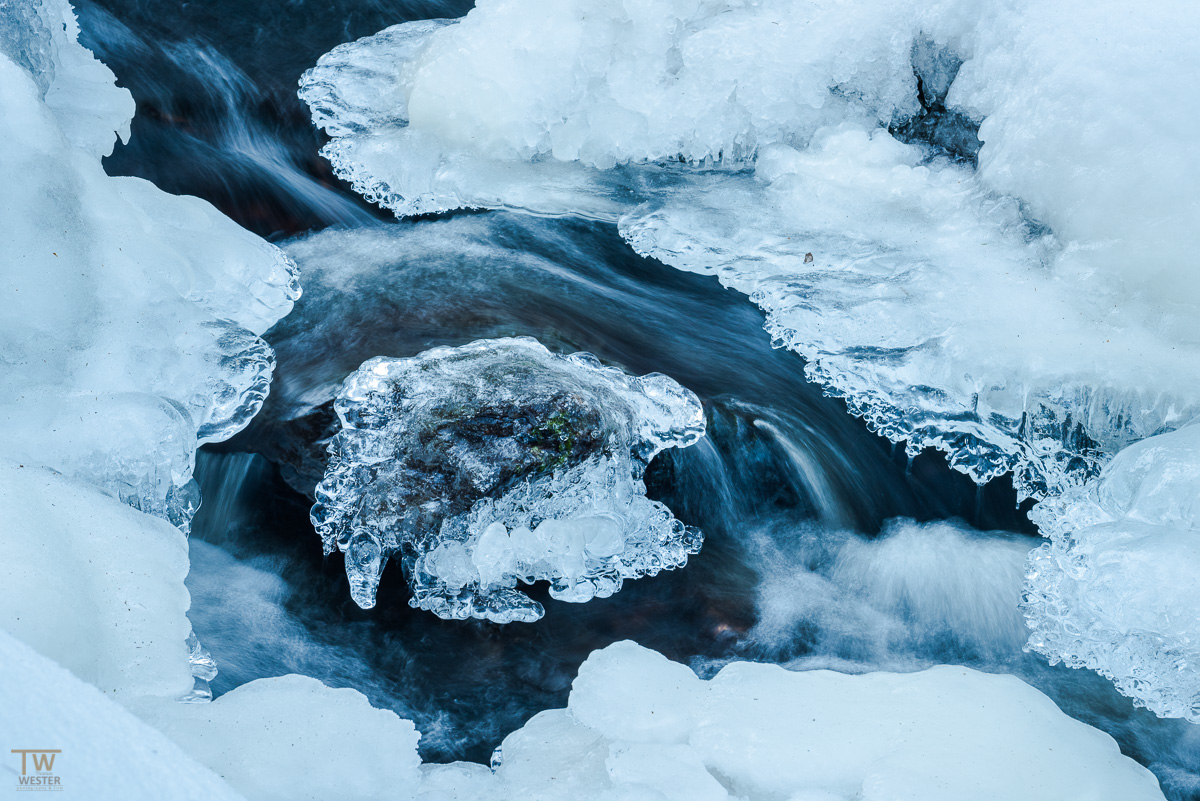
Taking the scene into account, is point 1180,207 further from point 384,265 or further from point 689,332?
point 384,265

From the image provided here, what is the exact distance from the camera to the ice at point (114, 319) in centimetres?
274

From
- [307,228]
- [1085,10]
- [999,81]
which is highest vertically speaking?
[1085,10]

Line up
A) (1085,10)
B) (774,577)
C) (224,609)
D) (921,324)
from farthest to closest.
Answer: (1085,10), (921,324), (774,577), (224,609)

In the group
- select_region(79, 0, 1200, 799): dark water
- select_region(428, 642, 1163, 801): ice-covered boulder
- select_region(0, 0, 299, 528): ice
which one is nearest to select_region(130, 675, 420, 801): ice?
select_region(428, 642, 1163, 801): ice-covered boulder

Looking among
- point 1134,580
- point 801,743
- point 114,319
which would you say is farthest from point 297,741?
point 1134,580

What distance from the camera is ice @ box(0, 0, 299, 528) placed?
8.99 ft

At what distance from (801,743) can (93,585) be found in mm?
1747

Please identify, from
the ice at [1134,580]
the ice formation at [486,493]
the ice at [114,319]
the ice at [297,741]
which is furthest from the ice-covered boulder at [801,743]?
the ice at [114,319]

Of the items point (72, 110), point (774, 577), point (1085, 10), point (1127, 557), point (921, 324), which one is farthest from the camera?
point (72, 110)

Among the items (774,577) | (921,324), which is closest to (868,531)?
(774,577)

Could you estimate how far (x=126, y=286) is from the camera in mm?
3096

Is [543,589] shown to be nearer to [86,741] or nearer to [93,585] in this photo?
[93,585]

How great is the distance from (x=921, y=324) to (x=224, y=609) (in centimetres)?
255

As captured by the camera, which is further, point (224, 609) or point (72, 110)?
point (72, 110)
